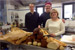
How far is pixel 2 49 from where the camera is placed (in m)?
1.01

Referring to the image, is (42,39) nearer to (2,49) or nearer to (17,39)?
(17,39)

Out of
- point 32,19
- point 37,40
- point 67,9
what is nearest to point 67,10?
point 67,9

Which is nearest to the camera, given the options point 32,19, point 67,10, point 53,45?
point 53,45

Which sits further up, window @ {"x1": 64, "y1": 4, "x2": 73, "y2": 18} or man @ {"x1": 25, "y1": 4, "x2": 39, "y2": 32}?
window @ {"x1": 64, "y1": 4, "x2": 73, "y2": 18}

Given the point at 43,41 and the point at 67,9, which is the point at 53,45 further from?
the point at 67,9

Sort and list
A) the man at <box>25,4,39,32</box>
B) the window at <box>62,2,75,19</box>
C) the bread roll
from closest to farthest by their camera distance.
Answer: the bread roll < the man at <box>25,4,39,32</box> < the window at <box>62,2,75,19</box>

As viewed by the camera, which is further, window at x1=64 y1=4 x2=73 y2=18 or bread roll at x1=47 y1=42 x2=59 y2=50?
window at x1=64 y1=4 x2=73 y2=18

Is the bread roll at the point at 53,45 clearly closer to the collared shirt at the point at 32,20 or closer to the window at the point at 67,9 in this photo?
the collared shirt at the point at 32,20

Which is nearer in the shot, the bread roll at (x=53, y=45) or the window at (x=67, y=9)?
the bread roll at (x=53, y=45)

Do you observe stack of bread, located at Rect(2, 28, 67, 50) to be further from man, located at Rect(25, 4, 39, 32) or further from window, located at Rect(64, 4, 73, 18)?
window, located at Rect(64, 4, 73, 18)

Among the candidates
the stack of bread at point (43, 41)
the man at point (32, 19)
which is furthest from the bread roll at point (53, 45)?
the man at point (32, 19)

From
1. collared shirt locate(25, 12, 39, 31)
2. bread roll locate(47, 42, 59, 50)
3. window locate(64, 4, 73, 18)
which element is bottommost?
bread roll locate(47, 42, 59, 50)

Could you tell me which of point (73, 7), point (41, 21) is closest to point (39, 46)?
point (41, 21)

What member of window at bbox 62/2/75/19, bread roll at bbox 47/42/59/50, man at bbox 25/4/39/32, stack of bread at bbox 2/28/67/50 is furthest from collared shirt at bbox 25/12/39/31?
window at bbox 62/2/75/19
